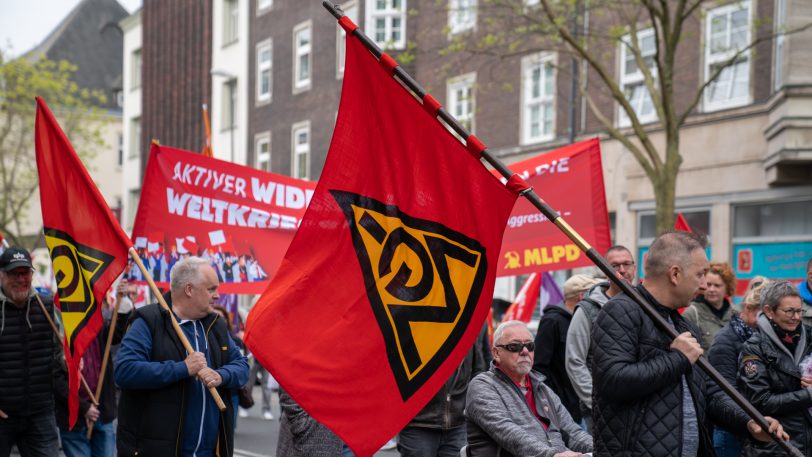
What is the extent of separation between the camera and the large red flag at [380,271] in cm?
496

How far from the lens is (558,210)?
10.4 m

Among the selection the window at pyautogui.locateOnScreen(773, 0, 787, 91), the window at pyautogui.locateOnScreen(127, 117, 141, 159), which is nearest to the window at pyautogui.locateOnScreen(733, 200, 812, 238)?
the window at pyautogui.locateOnScreen(773, 0, 787, 91)

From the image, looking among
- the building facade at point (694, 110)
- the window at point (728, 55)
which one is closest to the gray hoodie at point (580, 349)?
the building facade at point (694, 110)

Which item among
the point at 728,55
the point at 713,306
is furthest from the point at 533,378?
the point at 728,55

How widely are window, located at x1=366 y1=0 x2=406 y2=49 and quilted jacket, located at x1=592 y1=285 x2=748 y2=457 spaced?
2691cm

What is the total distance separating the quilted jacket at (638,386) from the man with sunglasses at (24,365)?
444cm

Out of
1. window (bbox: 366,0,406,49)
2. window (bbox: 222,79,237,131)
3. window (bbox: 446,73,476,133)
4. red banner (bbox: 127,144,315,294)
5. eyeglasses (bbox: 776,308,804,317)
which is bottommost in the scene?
eyeglasses (bbox: 776,308,804,317)

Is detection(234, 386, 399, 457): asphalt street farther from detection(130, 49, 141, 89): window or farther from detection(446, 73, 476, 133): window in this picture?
detection(130, 49, 141, 89): window

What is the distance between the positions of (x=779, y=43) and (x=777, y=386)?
1381 centimetres

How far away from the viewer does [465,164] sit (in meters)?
4.92

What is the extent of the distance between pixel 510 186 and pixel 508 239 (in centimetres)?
587

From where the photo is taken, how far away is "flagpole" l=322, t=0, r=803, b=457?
429 centimetres

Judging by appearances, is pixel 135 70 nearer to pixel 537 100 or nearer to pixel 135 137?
pixel 135 137

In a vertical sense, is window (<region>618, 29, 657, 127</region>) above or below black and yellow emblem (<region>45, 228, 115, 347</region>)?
above
